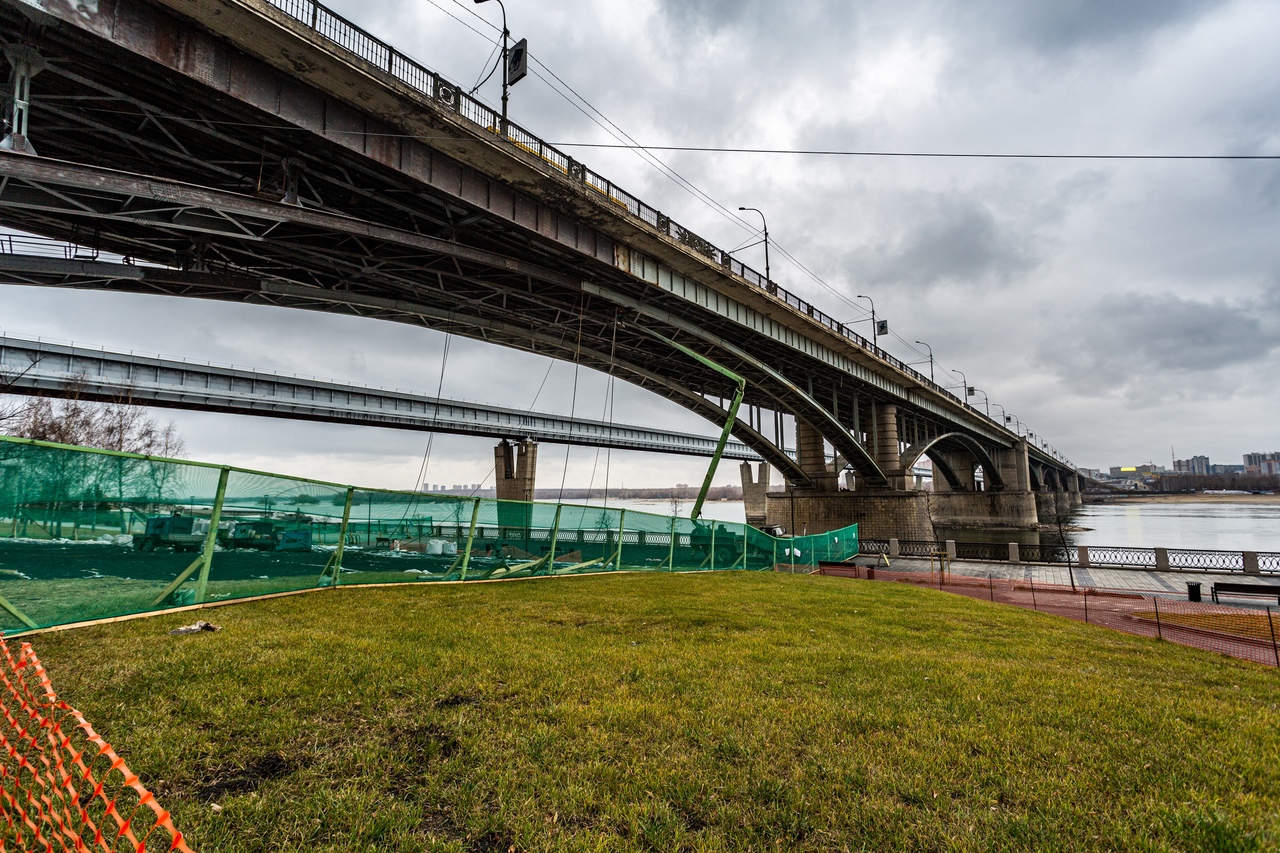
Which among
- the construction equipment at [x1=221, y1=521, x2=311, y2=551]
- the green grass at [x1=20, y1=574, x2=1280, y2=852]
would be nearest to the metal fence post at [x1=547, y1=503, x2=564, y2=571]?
the construction equipment at [x1=221, y1=521, x2=311, y2=551]

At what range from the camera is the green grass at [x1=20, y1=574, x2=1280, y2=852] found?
308 centimetres

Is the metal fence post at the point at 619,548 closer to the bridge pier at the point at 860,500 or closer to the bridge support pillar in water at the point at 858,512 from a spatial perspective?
the bridge pier at the point at 860,500

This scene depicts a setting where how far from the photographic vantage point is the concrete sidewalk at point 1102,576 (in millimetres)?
19781

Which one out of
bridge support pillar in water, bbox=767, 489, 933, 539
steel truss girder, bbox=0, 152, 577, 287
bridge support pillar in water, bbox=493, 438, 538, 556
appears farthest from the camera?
bridge support pillar in water, bbox=493, 438, 538, 556

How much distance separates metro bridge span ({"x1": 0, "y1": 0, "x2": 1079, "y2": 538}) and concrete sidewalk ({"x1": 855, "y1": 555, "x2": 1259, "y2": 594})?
1412 centimetres

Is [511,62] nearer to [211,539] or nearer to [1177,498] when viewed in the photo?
[211,539]

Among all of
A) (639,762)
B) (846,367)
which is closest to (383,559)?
(639,762)

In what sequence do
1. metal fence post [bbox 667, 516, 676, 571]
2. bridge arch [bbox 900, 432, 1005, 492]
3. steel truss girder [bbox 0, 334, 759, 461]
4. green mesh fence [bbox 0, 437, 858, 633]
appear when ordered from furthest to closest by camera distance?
bridge arch [bbox 900, 432, 1005, 492] → steel truss girder [bbox 0, 334, 759, 461] → metal fence post [bbox 667, 516, 676, 571] → green mesh fence [bbox 0, 437, 858, 633]

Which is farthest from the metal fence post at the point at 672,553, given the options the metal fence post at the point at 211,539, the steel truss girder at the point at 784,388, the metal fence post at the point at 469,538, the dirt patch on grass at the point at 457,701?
the dirt patch on grass at the point at 457,701

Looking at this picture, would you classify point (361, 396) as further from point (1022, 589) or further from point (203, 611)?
point (1022, 589)

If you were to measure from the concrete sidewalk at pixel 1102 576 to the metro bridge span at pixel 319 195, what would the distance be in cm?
1412

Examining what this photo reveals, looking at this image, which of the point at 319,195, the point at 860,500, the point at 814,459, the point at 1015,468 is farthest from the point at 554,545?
the point at 1015,468

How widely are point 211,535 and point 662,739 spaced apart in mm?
8078

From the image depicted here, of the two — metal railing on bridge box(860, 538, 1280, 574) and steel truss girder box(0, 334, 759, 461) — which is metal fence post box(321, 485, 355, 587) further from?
metal railing on bridge box(860, 538, 1280, 574)
